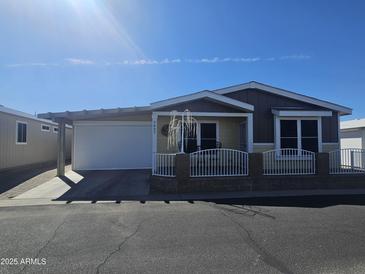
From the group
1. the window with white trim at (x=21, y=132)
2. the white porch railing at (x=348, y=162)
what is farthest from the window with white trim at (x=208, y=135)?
the window with white trim at (x=21, y=132)

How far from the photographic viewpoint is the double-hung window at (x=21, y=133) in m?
15.7

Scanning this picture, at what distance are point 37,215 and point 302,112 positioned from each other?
1047cm

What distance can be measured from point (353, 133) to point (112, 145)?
1537cm

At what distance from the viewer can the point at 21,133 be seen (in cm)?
1617

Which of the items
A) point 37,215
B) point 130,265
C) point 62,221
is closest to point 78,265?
point 130,265

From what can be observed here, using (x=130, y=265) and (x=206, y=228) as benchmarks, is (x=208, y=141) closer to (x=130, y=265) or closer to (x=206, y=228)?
(x=206, y=228)

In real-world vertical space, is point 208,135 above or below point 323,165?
above

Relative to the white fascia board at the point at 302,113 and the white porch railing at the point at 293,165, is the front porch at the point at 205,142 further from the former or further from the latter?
the white fascia board at the point at 302,113

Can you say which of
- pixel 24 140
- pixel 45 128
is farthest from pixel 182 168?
pixel 45 128

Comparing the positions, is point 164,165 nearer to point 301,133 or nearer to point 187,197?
point 187,197

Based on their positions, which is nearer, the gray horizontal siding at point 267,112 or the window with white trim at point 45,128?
the gray horizontal siding at point 267,112

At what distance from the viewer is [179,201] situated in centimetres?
784

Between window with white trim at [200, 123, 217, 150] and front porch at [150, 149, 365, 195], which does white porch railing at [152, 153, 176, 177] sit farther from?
window with white trim at [200, 123, 217, 150]

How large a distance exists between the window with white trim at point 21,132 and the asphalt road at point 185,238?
33.8 feet
